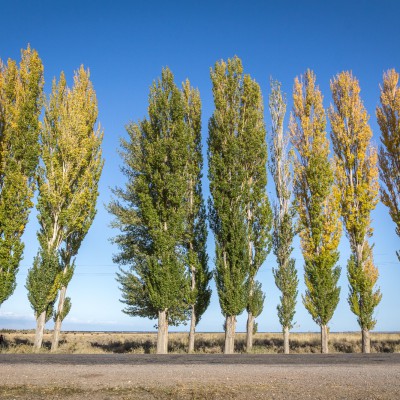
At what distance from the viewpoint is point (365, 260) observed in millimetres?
22562

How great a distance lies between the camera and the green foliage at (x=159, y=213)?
20219mm

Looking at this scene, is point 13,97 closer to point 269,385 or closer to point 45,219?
point 45,219

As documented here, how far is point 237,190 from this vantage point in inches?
838

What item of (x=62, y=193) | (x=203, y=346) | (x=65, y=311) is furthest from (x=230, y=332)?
(x=62, y=193)

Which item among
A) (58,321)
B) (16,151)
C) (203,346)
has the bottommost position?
(203,346)

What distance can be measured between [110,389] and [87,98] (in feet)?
70.9

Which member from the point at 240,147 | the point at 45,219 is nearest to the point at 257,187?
the point at 240,147

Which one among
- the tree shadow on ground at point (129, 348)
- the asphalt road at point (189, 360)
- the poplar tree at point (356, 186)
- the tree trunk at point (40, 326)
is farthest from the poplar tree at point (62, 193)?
the poplar tree at point (356, 186)

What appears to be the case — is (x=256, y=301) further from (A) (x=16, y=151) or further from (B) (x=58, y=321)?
(A) (x=16, y=151)

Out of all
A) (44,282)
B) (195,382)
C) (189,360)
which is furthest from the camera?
(44,282)

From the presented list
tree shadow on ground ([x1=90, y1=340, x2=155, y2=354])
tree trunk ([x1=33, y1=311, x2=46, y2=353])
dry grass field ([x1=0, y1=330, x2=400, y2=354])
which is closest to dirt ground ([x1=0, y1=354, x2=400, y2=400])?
tree trunk ([x1=33, y1=311, x2=46, y2=353])

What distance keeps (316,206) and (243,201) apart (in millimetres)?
4776

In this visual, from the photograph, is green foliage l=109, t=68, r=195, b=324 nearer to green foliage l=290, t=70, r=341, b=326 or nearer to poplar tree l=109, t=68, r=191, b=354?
poplar tree l=109, t=68, r=191, b=354

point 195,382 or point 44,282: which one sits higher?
point 44,282
